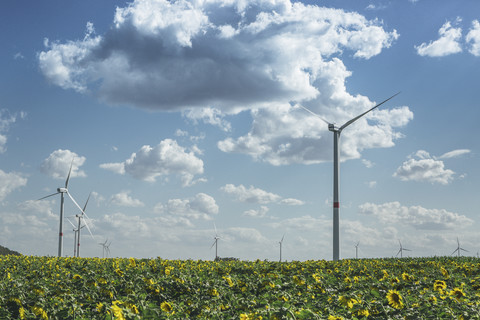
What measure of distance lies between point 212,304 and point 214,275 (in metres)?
4.88

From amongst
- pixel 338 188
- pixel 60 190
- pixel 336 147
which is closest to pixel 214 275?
pixel 338 188

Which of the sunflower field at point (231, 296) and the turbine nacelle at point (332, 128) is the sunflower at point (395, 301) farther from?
the turbine nacelle at point (332, 128)

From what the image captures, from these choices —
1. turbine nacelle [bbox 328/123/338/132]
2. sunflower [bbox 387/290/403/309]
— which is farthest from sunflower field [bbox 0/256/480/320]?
turbine nacelle [bbox 328/123/338/132]

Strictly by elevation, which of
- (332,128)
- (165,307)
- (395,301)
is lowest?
(165,307)

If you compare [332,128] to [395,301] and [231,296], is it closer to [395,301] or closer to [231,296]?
[231,296]

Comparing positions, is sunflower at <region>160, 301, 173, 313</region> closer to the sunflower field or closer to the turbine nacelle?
the sunflower field

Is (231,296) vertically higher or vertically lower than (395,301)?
lower

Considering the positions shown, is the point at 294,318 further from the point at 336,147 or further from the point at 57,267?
the point at 336,147

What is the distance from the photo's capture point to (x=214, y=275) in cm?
1432

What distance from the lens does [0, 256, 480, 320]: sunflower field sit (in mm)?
7891

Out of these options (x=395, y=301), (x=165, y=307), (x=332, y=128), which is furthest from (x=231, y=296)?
(x=332, y=128)

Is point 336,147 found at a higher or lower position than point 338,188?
higher

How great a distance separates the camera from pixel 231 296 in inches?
410

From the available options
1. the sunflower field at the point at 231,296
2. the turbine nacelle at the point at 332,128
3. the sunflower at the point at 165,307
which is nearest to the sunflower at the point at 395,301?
the sunflower field at the point at 231,296
